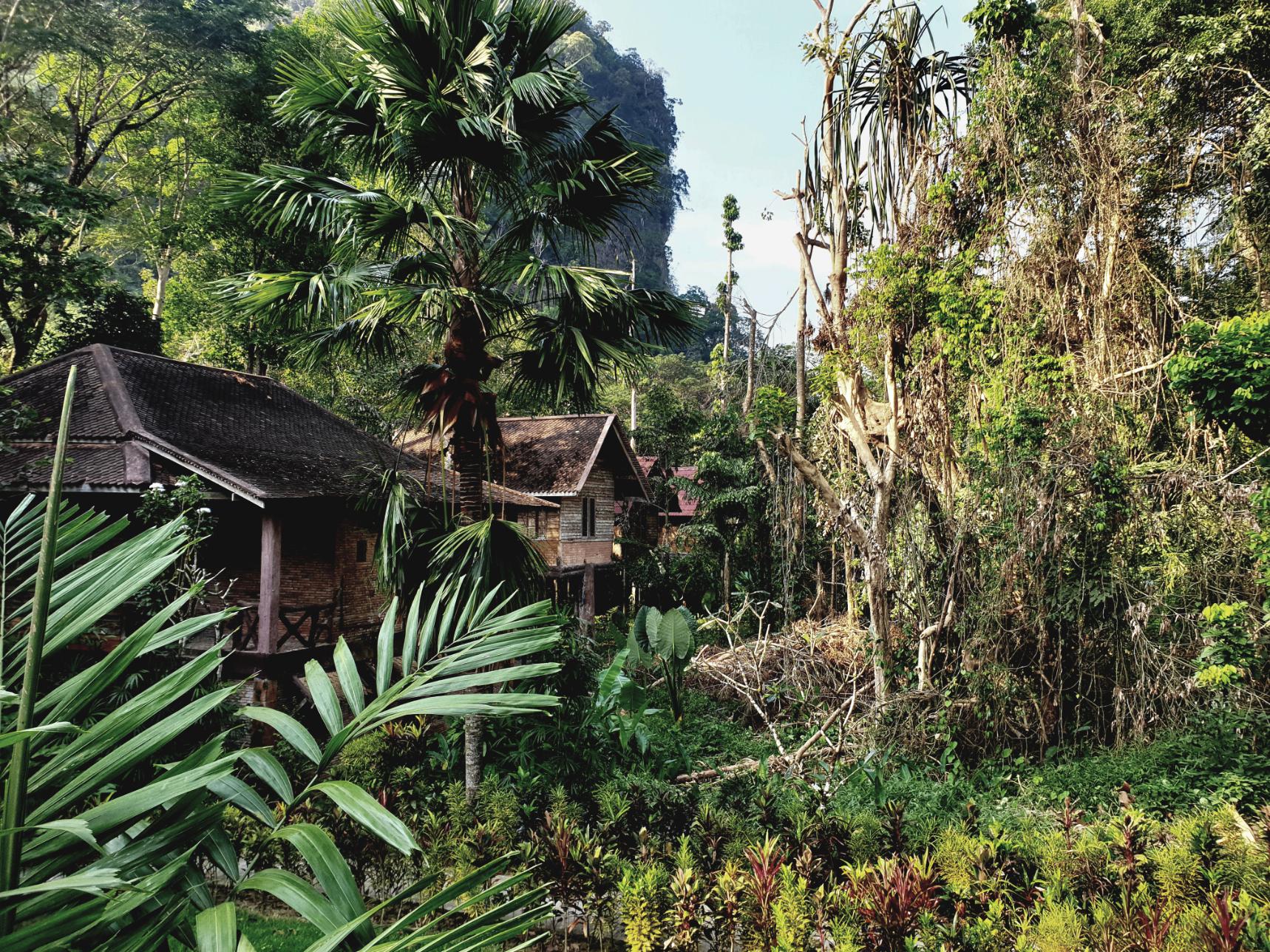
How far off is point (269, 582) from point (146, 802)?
9.83 metres

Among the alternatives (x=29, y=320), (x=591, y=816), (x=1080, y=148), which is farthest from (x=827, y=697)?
(x=29, y=320)

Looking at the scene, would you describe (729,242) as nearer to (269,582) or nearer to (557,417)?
(557,417)

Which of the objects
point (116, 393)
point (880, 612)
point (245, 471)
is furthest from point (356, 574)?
point (880, 612)

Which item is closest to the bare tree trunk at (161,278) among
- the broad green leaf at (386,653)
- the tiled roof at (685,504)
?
→ the tiled roof at (685,504)

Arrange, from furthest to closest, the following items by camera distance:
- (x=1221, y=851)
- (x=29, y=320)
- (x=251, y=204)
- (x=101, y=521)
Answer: (x=29, y=320), (x=251, y=204), (x=1221, y=851), (x=101, y=521)

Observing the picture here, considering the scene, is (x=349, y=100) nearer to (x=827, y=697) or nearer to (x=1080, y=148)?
(x=827, y=697)

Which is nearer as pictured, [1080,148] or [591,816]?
[591,816]

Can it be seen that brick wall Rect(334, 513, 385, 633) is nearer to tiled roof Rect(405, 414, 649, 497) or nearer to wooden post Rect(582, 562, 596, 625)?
tiled roof Rect(405, 414, 649, 497)

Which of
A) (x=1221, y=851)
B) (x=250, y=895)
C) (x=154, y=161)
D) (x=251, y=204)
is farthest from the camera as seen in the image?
(x=154, y=161)

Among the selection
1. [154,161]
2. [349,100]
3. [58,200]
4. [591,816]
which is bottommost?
[591,816]

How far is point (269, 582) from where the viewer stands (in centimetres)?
996

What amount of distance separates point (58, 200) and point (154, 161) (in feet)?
37.9

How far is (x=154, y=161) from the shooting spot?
18.8 meters

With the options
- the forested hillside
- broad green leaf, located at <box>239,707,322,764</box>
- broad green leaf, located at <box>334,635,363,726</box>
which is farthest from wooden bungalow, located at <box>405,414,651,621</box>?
broad green leaf, located at <box>239,707,322,764</box>
